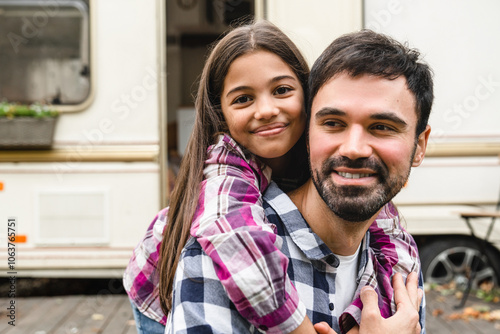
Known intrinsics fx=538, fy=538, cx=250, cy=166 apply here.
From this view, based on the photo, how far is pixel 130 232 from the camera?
174 inches

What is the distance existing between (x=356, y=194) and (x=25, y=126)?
3.57 metres

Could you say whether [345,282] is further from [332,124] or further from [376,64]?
[376,64]

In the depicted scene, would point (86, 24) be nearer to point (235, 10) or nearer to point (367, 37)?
point (235, 10)

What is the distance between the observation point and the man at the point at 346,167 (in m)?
1.40

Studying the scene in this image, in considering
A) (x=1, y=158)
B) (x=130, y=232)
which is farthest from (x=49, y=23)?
(x=130, y=232)

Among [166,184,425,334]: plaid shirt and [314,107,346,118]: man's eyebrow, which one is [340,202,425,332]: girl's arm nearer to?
[166,184,425,334]: plaid shirt

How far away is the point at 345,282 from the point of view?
1547 millimetres

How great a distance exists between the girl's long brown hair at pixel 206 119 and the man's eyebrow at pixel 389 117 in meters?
0.45

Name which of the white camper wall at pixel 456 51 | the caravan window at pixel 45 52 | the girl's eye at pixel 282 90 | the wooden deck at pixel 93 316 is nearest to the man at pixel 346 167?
the girl's eye at pixel 282 90

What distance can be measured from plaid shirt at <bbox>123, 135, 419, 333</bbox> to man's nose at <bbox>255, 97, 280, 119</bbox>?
0.43 ft

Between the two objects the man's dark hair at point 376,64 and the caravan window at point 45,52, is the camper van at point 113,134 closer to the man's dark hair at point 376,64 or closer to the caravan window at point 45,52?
the caravan window at point 45,52

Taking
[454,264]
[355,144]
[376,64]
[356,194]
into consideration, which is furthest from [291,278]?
[454,264]

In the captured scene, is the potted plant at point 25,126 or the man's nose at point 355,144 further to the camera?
the potted plant at point 25,126

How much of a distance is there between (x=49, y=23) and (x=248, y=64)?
10.6 feet
